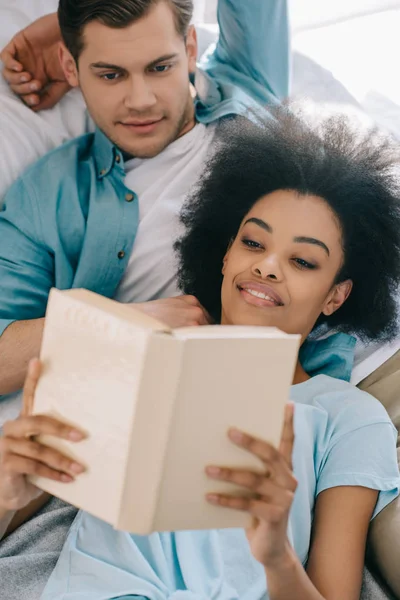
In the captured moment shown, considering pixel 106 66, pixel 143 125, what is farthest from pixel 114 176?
pixel 106 66

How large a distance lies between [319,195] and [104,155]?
1.96 ft

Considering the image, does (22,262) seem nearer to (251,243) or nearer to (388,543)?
(251,243)

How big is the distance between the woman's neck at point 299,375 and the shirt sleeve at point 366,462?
163 mm

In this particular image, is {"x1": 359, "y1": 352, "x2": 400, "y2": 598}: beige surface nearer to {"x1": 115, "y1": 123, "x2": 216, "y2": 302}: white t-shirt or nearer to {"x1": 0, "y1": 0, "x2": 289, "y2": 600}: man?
{"x1": 0, "y1": 0, "x2": 289, "y2": 600}: man

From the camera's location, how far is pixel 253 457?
3.00ft

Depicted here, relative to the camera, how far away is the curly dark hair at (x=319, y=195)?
4.64 feet

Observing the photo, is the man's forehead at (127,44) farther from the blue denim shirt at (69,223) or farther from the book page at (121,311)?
the book page at (121,311)

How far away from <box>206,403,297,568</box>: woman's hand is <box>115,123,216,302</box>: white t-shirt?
0.79 meters

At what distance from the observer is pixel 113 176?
5.83 ft

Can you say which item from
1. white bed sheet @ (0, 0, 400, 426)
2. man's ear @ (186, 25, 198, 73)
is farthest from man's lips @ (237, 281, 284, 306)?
man's ear @ (186, 25, 198, 73)

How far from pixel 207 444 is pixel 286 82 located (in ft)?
4.42

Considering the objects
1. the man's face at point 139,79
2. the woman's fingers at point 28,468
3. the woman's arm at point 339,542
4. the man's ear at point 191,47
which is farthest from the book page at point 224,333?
the man's ear at point 191,47

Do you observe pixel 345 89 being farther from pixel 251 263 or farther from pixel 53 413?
pixel 53 413

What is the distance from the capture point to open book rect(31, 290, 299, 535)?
2.71 feet
